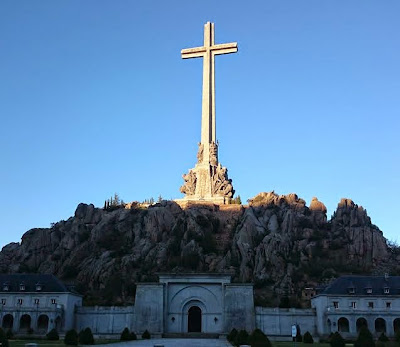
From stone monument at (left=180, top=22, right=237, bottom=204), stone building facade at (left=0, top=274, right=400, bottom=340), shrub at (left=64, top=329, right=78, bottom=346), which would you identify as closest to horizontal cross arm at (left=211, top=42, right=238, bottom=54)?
stone monument at (left=180, top=22, right=237, bottom=204)

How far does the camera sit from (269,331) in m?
55.9

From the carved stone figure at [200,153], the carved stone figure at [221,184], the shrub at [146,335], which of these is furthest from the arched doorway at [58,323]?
the carved stone figure at [200,153]

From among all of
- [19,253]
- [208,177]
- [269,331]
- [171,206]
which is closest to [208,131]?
[208,177]

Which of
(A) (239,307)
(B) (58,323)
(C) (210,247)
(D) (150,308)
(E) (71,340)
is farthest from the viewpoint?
(C) (210,247)

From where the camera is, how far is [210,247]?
82.7m

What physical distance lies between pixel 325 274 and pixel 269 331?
784 inches

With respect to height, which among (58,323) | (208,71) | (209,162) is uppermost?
(208,71)

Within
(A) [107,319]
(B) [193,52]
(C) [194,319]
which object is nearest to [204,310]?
(C) [194,319]

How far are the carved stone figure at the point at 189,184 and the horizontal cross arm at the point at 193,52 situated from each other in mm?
24422

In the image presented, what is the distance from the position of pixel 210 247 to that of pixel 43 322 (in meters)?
31.7

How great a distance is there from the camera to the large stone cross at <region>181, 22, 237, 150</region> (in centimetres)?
9938

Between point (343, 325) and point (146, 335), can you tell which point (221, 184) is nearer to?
point (343, 325)

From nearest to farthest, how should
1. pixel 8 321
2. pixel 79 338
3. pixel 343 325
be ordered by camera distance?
pixel 79 338 → pixel 343 325 → pixel 8 321

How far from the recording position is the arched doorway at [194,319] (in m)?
57.9
